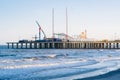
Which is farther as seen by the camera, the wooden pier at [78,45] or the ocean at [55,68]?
the wooden pier at [78,45]

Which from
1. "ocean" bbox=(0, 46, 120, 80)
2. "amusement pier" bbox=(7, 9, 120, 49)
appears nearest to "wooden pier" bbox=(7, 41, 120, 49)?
"amusement pier" bbox=(7, 9, 120, 49)

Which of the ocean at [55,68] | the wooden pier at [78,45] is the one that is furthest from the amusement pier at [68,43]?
the ocean at [55,68]

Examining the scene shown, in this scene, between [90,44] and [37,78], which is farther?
[90,44]

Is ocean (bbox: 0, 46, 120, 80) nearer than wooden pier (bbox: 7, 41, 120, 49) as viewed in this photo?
Yes

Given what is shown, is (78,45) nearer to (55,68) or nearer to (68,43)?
(68,43)

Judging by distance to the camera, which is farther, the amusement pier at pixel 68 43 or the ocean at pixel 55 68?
the amusement pier at pixel 68 43

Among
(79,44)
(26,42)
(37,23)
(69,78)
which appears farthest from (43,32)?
(69,78)

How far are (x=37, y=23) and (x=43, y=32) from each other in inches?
235

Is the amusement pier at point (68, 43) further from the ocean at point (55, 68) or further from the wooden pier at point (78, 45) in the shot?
the ocean at point (55, 68)

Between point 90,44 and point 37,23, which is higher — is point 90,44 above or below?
below

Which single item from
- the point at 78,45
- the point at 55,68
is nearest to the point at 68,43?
the point at 78,45

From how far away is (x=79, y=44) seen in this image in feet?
388

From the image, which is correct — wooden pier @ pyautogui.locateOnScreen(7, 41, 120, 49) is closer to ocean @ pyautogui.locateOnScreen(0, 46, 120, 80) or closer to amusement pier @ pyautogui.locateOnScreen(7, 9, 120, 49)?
amusement pier @ pyautogui.locateOnScreen(7, 9, 120, 49)

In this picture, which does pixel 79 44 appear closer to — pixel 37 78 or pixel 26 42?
pixel 26 42
